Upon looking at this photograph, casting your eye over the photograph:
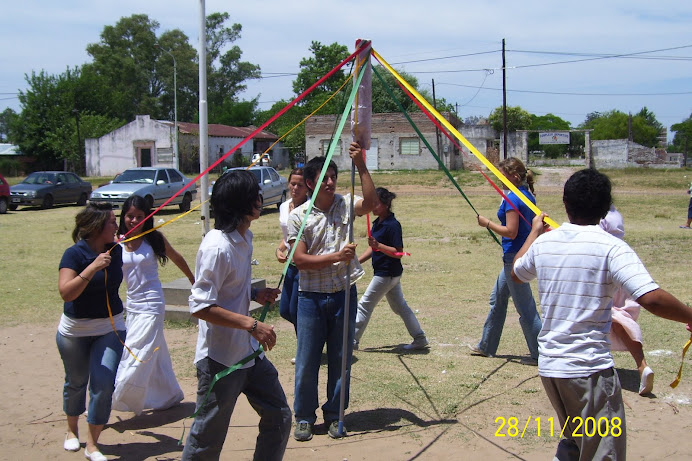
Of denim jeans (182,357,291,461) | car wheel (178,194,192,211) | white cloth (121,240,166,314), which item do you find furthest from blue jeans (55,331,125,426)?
→ car wheel (178,194,192,211)

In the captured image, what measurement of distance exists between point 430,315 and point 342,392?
144 inches

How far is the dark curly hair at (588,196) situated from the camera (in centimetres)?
305

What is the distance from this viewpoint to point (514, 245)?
5.58m

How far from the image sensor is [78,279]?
4.02 meters

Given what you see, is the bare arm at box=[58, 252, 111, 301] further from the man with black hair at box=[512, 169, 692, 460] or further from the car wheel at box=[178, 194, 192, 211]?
the car wheel at box=[178, 194, 192, 211]

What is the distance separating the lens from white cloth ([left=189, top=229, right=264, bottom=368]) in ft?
10.3

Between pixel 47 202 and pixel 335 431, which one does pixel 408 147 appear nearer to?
pixel 47 202

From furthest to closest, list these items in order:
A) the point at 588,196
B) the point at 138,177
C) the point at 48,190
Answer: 1. the point at 48,190
2. the point at 138,177
3. the point at 588,196

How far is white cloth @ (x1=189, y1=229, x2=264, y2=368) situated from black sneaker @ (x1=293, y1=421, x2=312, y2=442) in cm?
129

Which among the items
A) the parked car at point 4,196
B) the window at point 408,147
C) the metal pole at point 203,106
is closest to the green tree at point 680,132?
the window at point 408,147

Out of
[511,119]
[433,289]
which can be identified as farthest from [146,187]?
[511,119]

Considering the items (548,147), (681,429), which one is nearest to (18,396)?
(681,429)

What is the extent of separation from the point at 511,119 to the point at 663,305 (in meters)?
63.5

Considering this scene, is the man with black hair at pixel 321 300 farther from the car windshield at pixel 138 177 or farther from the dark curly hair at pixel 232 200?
the car windshield at pixel 138 177
